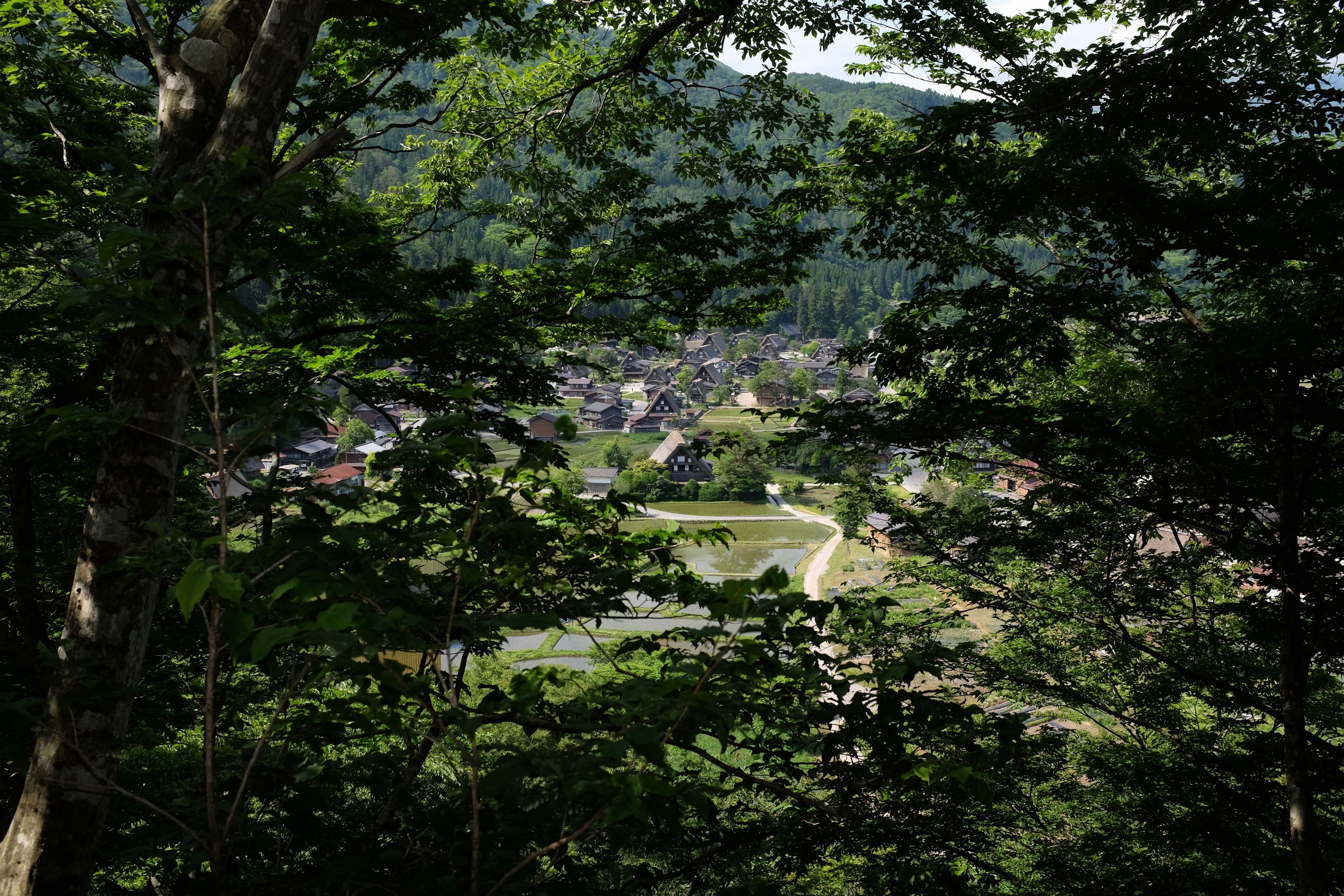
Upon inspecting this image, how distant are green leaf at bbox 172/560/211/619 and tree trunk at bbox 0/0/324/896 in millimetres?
666

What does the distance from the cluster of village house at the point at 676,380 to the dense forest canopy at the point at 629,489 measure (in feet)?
103

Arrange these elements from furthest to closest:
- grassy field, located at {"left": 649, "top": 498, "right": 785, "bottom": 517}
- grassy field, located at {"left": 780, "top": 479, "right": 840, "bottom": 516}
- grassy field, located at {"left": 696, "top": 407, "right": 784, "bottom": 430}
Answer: grassy field, located at {"left": 696, "top": 407, "right": 784, "bottom": 430}
grassy field, located at {"left": 780, "top": 479, "right": 840, "bottom": 516}
grassy field, located at {"left": 649, "top": 498, "right": 785, "bottom": 517}

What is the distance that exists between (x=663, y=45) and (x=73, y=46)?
5.37 m

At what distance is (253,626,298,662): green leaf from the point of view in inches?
44.1

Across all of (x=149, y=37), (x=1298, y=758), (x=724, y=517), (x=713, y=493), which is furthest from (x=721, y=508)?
(x=149, y=37)

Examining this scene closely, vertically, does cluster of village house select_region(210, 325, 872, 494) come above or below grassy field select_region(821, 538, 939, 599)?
above

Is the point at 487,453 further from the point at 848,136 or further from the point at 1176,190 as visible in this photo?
the point at 848,136

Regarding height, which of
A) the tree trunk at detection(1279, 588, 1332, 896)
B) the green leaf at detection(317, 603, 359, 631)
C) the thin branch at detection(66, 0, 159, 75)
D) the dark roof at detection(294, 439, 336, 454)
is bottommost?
the dark roof at detection(294, 439, 336, 454)

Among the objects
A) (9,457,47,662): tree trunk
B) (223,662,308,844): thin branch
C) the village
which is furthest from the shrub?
(223,662,308,844): thin branch

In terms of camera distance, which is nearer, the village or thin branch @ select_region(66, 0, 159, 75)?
the village

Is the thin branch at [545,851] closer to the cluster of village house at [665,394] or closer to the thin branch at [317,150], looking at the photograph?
the thin branch at [317,150]

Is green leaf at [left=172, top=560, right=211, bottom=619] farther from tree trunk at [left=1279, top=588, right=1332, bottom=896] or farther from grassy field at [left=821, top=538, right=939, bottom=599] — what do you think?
grassy field at [left=821, top=538, right=939, bottom=599]

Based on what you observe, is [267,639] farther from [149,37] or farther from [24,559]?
[24,559]

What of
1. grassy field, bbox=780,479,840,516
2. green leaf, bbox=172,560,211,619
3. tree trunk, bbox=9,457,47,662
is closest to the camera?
green leaf, bbox=172,560,211,619
